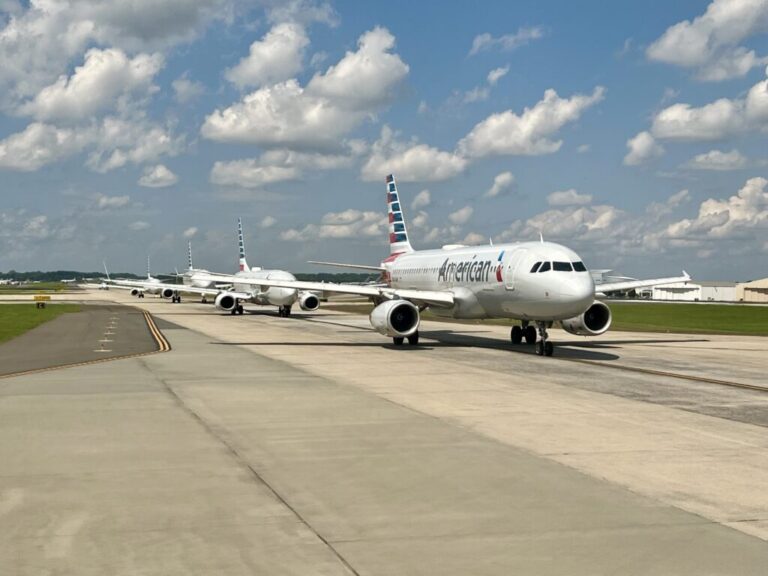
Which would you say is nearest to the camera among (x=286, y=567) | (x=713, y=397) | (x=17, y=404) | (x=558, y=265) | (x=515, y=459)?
(x=286, y=567)

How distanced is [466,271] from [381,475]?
2427 centimetres

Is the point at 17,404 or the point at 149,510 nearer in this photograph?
the point at 149,510

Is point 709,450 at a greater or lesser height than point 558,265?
lesser

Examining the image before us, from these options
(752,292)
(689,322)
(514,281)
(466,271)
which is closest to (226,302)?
(689,322)

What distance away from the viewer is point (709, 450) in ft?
40.8

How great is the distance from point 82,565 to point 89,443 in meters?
6.00

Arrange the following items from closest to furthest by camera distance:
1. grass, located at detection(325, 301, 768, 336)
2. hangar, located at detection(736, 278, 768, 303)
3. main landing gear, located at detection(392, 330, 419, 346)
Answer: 1. main landing gear, located at detection(392, 330, 419, 346)
2. grass, located at detection(325, 301, 768, 336)
3. hangar, located at detection(736, 278, 768, 303)

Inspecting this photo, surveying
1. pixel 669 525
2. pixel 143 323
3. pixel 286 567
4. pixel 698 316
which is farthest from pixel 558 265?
pixel 698 316

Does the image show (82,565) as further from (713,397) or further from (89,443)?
(713,397)

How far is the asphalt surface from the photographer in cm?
2666

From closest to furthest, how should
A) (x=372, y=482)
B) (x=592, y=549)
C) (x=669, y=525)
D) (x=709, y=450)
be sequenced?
1. (x=592, y=549)
2. (x=669, y=525)
3. (x=372, y=482)
4. (x=709, y=450)

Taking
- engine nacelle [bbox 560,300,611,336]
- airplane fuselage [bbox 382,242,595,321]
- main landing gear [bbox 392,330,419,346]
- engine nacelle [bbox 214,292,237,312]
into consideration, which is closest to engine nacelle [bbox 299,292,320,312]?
engine nacelle [bbox 214,292,237,312]

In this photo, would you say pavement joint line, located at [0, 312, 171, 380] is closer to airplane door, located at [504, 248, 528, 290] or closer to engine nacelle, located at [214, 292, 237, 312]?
airplane door, located at [504, 248, 528, 290]

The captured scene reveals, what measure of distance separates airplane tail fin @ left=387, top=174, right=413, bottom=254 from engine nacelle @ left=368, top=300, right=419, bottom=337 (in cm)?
1662
